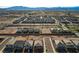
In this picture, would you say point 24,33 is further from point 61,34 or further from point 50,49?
point 50,49
